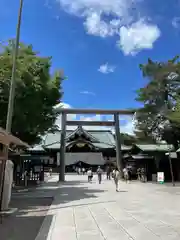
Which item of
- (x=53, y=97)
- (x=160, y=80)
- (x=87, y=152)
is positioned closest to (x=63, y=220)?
(x=53, y=97)

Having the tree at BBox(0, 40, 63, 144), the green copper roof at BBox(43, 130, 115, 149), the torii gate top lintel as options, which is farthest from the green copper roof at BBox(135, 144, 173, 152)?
the green copper roof at BBox(43, 130, 115, 149)

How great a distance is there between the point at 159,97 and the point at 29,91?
16695 millimetres

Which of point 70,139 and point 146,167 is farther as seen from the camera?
point 70,139

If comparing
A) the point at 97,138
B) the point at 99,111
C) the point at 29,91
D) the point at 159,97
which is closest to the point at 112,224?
the point at 29,91

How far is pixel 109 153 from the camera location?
5519cm

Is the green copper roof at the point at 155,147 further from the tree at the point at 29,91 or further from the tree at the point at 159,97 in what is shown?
the tree at the point at 29,91

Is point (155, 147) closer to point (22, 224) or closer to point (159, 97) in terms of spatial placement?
point (159, 97)

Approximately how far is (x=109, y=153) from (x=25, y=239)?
4834 centimetres

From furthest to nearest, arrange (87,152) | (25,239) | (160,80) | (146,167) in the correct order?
(87,152), (146,167), (160,80), (25,239)

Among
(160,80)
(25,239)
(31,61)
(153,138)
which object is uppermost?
(160,80)

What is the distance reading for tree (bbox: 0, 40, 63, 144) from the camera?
15.8 m

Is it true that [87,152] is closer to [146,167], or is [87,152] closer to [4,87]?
[146,167]

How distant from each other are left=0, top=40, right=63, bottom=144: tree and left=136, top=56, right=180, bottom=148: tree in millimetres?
11493

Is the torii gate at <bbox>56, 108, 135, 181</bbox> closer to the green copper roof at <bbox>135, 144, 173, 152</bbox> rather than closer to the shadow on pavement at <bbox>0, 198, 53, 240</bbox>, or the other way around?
the green copper roof at <bbox>135, 144, 173, 152</bbox>
